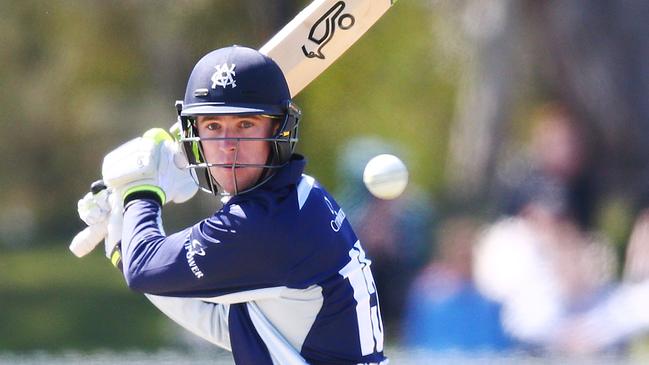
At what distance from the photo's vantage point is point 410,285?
6.66 m

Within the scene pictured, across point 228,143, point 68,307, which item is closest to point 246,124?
point 228,143

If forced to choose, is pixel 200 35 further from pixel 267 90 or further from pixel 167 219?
pixel 267 90

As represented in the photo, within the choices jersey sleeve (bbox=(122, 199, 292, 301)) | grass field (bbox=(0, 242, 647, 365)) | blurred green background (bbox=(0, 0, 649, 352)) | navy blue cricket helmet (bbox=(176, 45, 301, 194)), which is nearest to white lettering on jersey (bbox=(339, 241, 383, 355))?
jersey sleeve (bbox=(122, 199, 292, 301))

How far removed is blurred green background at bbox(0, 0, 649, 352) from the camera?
822 centimetres

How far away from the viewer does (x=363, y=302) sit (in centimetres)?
270

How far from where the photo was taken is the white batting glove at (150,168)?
9.57ft

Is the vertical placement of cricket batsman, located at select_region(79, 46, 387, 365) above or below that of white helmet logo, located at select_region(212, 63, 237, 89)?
below

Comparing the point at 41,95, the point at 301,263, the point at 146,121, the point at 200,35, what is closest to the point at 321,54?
the point at 301,263

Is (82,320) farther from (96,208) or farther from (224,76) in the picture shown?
(224,76)

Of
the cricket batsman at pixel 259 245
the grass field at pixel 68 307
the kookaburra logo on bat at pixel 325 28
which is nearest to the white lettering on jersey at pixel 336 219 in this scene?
the cricket batsman at pixel 259 245

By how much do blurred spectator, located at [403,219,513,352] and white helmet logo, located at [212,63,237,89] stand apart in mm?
3698

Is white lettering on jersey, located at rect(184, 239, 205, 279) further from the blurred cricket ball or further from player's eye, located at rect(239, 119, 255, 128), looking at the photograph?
the blurred cricket ball

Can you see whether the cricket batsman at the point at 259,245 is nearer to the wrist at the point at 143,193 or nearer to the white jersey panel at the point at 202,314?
the white jersey panel at the point at 202,314

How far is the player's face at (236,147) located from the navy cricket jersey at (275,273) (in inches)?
1.7
